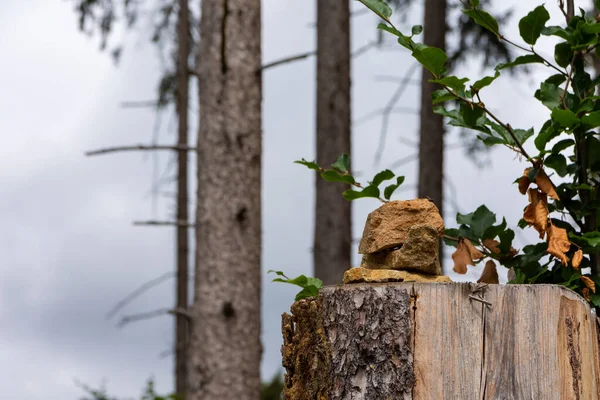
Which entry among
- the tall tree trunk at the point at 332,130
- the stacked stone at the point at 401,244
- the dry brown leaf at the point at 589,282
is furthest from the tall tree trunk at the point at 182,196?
the dry brown leaf at the point at 589,282

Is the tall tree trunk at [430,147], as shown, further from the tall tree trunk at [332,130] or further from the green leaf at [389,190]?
the green leaf at [389,190]

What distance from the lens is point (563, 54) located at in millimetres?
2842

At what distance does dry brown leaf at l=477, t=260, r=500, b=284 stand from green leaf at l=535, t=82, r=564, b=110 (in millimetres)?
673

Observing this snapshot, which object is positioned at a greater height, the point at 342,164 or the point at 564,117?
the point at 564,117

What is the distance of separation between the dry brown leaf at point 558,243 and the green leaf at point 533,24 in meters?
0.71

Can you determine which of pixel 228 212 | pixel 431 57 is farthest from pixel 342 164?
pixel 228 212

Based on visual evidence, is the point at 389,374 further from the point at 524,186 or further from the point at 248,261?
the point at 248,261

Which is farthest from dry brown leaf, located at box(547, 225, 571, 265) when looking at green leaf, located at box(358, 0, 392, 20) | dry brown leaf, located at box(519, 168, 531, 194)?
green leaf, located at box(358, 0, 392, 20)

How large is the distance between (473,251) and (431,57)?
830 mm

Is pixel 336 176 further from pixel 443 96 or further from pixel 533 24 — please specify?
pixel 533 24

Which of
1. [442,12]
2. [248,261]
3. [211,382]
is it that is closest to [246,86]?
[248,261]

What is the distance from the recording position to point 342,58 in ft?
26.1

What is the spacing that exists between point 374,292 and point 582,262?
39.6 inches

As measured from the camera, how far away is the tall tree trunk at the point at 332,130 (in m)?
7.61
